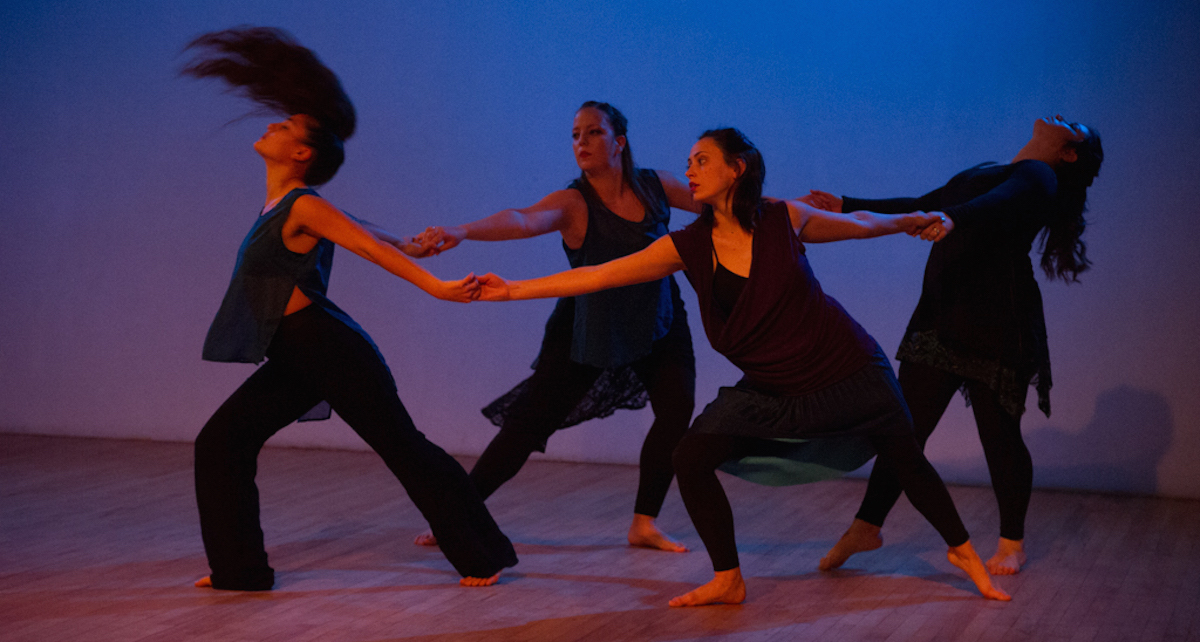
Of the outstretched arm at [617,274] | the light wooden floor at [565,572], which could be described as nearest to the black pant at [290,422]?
the light wooden floor at [565,572]

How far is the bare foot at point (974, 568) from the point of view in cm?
298

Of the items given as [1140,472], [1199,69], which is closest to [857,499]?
[1140,472]

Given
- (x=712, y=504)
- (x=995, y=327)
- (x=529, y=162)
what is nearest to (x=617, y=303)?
(x=712, y=504)

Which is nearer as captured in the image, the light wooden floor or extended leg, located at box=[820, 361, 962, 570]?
the light wooden floor

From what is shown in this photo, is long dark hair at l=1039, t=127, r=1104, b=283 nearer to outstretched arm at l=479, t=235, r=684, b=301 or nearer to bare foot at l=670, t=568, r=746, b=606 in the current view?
outstretched arm at l=479, t=235, r=684, b=301

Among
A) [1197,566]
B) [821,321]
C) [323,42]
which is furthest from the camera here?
[323,42]

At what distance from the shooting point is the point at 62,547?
140 inches

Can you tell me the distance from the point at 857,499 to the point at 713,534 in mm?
1763

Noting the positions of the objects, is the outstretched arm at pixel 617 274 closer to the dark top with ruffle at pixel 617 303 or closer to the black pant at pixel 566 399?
the dark top with ruffle at pixel 617 303

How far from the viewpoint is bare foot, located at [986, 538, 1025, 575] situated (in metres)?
3.30

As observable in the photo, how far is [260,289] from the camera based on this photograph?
2.99 metres

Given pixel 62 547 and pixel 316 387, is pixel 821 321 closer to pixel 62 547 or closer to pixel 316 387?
pixel 316 387

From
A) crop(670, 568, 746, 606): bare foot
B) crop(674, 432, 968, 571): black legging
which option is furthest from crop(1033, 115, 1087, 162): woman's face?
crop(670, 568, 746, 606): bare foot

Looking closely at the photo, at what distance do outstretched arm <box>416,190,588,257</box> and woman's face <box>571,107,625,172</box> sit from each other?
12 cm
